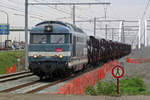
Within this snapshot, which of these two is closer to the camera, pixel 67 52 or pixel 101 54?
pixel 67 52

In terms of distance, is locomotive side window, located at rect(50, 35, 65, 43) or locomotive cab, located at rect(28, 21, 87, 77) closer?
locomotive cab, located at rect(28, 21, 87, 77)

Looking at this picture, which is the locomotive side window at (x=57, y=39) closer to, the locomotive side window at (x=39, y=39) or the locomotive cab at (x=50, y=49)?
the locomotive cab at (x=50, y=49)

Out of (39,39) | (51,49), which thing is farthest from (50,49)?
(39,39)

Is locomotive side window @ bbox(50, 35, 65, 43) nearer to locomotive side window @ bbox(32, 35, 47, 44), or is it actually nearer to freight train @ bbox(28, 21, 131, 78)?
freight train @ bbox(28, 21, 131, 78)

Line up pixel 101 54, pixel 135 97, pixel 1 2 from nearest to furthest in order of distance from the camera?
pixel 135 97 → pixel 1 2 → pixel 101 54

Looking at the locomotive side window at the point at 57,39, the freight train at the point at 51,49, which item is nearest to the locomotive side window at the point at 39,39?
the freight train at the point at 51,49

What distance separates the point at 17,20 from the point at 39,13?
1930 cm

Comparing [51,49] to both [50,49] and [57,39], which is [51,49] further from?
[57,39]

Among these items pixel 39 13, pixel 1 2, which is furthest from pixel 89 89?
pixel 39 13

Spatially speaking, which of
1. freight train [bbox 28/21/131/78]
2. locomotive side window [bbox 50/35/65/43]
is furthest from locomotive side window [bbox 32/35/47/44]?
locomotive side window [bbox 50/35/65/43]

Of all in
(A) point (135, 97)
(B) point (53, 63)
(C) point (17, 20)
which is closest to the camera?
(A) point (135, 97)

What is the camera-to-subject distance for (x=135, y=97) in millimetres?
10805

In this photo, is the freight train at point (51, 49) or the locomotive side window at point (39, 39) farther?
the locomotive side window at point (39, 39)

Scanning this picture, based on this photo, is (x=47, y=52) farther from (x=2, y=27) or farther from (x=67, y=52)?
→ (x=2, y=27)
